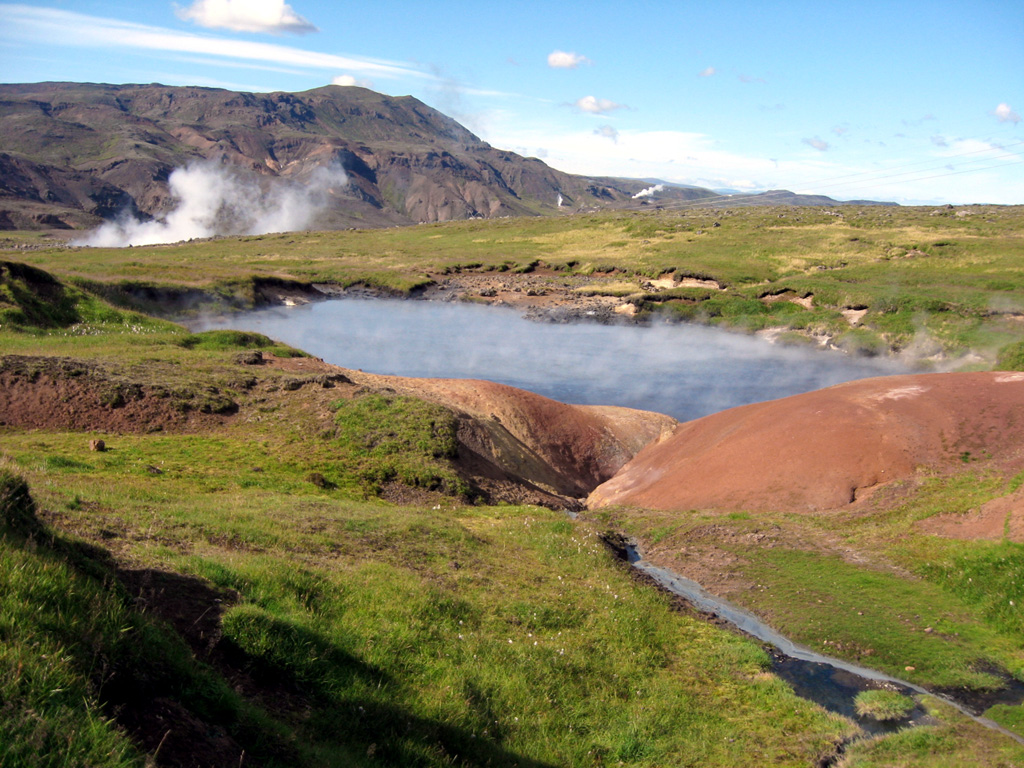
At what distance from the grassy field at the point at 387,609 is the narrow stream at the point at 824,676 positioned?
29 centimetres

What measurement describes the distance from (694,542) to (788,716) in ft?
26.3

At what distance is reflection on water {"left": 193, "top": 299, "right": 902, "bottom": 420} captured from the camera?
44.5 meters

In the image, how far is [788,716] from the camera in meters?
10.1

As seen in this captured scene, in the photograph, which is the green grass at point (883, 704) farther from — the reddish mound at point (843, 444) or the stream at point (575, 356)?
the stream at point (575, 356)

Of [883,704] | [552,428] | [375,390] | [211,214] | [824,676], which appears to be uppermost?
Result: [211,214]

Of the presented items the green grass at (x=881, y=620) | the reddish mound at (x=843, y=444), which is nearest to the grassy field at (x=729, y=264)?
the reddish mound at (x=843, y=444)

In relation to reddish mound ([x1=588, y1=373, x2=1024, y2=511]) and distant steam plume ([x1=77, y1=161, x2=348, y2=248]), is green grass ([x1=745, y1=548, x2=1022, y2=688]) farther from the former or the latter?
distant steam plume ([x1=77, y1=161, x2=348, y2=248])

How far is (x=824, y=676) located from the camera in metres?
11.8

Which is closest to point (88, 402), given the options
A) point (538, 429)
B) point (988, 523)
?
point (538, 429)

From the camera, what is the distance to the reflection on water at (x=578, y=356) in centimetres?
4453

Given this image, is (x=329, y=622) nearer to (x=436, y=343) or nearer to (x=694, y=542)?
(x=694, y=542)

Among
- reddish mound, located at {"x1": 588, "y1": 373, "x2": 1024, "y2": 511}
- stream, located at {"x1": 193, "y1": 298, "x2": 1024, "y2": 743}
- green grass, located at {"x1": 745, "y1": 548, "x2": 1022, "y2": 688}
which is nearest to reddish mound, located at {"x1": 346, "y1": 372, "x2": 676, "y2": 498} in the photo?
reddish mound, located at {"x1": 588, "y1": 373, "x2": 1024, "y2": 511}

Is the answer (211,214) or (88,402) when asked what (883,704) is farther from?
(211,214)

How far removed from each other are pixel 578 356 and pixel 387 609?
44.3 metres
